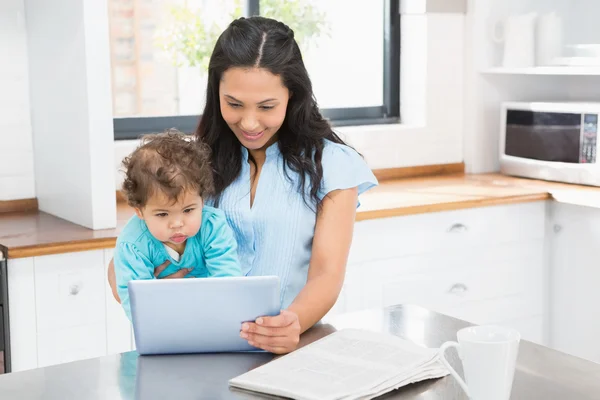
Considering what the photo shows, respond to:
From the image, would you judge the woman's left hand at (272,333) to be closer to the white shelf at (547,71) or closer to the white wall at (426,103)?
the white wall at (426,103)

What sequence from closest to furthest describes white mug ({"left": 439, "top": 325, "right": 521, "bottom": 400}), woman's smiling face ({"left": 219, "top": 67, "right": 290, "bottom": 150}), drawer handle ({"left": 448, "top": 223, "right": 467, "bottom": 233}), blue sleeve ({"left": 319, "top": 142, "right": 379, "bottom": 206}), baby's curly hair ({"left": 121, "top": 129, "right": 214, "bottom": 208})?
white mug ({"left": 439, "top": 325, "right": 521, "bottom": 400}) < baby's curly hair ({"left": 121, "top": 129, "right": 214, "bottom": 208}) < woman's smiling face ({"left": 219, "top": 67, "right": 290, "bottom": 150}) < blue sleeve ({"left": 319, "top": 142, "right": 379, "bottom": 206}) < drawer handle ({"left": 448, "top": 223, "right": 467, "bottom": 233})

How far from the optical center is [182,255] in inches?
69.1

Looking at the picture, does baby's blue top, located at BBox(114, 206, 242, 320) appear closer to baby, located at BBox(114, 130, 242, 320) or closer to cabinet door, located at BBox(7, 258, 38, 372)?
baby, located at BBox(114, 130, 242, 320)

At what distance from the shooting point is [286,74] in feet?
6.30

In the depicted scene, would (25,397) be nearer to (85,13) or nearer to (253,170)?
(253,170)

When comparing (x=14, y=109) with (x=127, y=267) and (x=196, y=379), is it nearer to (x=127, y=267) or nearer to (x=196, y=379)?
(x=127, y=267)

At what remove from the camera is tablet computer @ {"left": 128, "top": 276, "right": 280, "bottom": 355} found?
1.50 metres

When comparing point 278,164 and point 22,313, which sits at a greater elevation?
point 278,164

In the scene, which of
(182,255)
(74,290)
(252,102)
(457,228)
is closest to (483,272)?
(457,228)

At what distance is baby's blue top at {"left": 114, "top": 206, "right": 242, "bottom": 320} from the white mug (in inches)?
22.6

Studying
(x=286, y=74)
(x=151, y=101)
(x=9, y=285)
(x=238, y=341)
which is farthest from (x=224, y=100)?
(x=151, y=101)

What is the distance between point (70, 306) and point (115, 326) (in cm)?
15

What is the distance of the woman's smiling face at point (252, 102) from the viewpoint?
1.87 meters

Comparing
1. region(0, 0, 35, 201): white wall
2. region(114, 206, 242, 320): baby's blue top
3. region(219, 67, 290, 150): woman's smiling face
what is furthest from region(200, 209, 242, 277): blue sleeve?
region(0, 0, 35, 201): white wall
